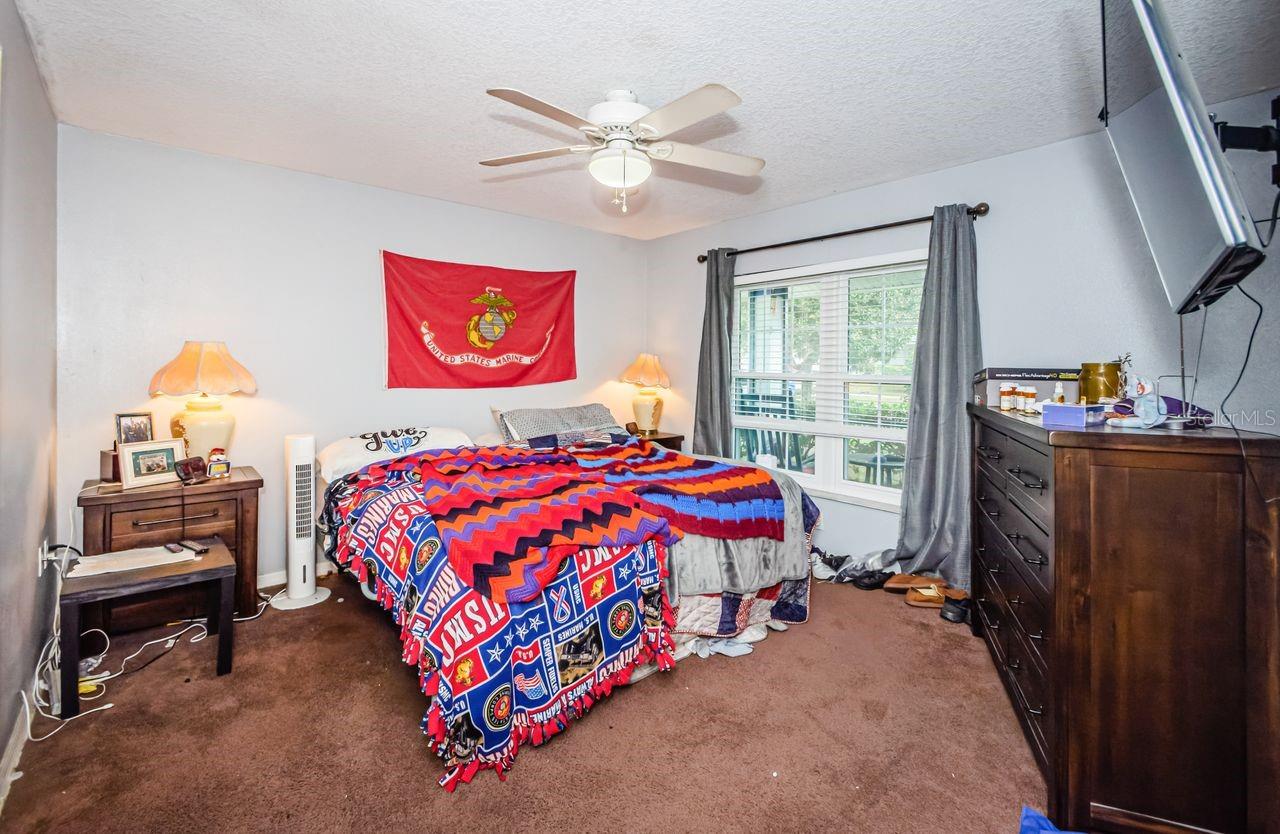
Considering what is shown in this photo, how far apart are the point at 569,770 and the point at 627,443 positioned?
6.86 ft

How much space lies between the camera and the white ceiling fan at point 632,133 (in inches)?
70.0

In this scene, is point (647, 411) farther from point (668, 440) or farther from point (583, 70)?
point (583, 70)

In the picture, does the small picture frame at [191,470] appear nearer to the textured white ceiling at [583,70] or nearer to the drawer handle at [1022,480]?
the textured white ceiling at [583,70]

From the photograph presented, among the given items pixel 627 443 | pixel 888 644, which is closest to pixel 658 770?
pixel 888 644

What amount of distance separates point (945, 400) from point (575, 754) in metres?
2.58

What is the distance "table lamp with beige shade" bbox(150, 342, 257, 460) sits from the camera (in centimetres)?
270

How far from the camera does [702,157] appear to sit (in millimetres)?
2211

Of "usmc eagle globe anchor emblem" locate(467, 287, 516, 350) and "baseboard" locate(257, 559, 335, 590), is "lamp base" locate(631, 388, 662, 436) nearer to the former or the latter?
"usmc eagle globe anchor emblem" locate(467, 287, 516, 350)

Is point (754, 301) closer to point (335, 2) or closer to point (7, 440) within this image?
point (335, 2)

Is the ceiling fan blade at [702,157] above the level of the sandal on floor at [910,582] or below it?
above

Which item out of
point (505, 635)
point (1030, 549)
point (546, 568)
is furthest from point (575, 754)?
point (1030, 549)

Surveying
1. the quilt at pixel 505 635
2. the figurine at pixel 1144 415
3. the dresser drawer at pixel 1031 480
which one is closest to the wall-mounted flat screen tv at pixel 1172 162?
the figurine at pixel 1144 415

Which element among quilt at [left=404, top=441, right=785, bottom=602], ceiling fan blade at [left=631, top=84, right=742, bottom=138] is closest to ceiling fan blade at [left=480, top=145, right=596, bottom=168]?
ceiling fan blade at [left=631, top=84, right=742, bottom=138]

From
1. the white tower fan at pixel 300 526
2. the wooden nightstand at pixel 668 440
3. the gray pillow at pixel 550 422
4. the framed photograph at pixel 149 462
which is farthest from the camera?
the wooden nightstand at pixel 668 440
